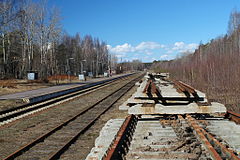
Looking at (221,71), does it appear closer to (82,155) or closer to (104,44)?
(82,155)

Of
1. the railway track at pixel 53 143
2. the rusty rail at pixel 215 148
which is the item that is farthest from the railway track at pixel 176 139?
the railway track at pixel 53 143

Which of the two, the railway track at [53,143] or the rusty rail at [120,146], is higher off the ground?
the rusty rail at [120,146]

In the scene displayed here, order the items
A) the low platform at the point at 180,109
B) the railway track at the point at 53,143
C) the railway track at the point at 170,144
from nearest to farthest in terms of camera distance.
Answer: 1. the railway track at the point at 170,144
2. the railway track at the point at 53,143
3. the low platform at the point at 180,109

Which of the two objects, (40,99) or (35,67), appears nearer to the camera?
(40,99)

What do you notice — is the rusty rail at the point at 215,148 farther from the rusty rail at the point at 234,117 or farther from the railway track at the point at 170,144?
the rusty rail at the point at 234,117

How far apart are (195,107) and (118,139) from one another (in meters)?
2.88

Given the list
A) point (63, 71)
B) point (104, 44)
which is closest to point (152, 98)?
point (63, 71)

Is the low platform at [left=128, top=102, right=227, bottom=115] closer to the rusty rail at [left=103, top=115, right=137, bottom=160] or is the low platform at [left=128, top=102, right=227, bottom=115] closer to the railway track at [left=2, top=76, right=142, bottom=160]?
the rusty rail at [left=103, top=115, right=137, bottom=160]

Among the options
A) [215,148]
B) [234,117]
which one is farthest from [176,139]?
[234,117]

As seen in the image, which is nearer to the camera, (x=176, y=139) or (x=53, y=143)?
(x=176, y=139)

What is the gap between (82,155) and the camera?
589cm

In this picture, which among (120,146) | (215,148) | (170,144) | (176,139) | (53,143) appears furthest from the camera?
(53,143)

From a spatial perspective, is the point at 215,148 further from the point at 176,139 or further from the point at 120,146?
the point at 120,146

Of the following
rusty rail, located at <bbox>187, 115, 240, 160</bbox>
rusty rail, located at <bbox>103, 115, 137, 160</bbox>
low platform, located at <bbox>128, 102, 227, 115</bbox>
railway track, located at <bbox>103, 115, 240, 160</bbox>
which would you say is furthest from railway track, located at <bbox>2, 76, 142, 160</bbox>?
rusty rail, located at <bbox>187, 115, 240, 160</bbox>
